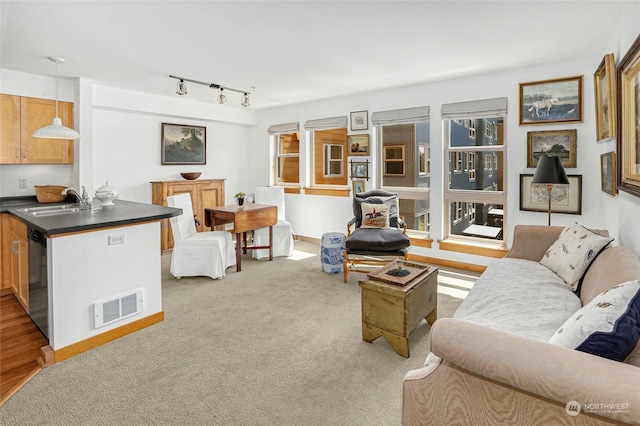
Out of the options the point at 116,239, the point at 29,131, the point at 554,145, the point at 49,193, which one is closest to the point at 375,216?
the point at 554,145

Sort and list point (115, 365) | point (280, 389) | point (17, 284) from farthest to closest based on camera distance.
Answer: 1. point (17, 284)
2. point (115, 365)
3. point (280, 389)

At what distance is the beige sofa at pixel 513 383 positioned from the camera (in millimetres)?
1022

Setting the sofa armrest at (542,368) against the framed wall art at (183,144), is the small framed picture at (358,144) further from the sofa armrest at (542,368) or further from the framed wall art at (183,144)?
the sofa armrest at (542,368)

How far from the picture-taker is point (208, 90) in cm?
519

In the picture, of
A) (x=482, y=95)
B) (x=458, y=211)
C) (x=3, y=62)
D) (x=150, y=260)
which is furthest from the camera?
(x=458, y=211)

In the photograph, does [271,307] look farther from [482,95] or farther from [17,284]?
[482,95]

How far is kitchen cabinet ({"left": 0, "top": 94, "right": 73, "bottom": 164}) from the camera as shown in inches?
154

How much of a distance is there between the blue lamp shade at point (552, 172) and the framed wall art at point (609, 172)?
0.30m

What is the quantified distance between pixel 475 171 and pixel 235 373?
12.6ft

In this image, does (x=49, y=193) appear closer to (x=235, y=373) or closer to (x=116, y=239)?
(x=116, y=239)

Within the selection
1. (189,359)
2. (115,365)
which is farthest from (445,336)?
(115,365)

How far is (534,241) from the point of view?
3023 millimetres

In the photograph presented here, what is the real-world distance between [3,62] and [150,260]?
2.93 meters

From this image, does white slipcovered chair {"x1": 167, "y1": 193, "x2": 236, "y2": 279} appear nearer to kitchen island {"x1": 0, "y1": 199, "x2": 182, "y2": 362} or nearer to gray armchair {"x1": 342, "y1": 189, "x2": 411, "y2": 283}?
kitchen island {"x1": 0, "y1": 199, "x2": 182, "y2": 362}
